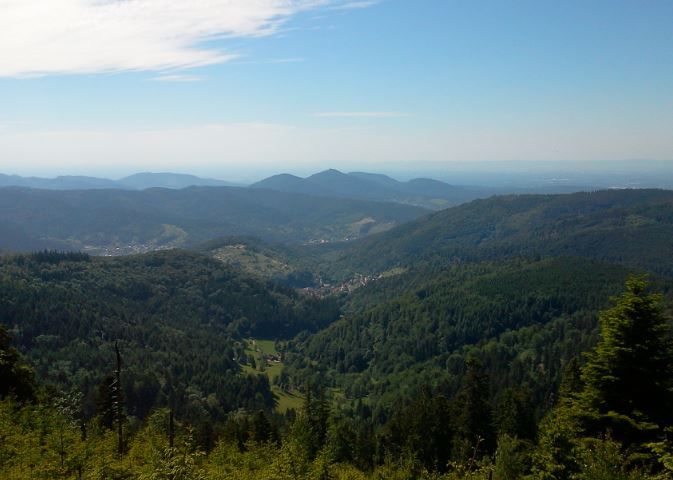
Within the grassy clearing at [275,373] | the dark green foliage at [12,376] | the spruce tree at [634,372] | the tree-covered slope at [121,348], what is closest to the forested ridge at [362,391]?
the spruce tree at [634,372]

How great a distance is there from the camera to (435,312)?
193375mm

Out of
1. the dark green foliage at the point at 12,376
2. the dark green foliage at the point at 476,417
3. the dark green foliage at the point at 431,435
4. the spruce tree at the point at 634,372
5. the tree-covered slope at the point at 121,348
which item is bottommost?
the tree-covered slope at the point at 121,348

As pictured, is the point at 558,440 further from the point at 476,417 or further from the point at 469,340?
the point at 469,340

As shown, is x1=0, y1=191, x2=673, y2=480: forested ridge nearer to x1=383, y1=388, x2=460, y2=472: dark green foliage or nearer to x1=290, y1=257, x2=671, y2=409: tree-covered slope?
x1=383, y1=388, x2=460, y2=472: dark green foliage

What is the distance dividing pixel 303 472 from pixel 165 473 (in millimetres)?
9243

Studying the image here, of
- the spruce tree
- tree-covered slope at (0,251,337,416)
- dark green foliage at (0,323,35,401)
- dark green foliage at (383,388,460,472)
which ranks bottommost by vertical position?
tree-covered slope at (0,251,337,416)

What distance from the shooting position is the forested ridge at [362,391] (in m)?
23.3

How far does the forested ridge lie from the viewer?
76.5ft

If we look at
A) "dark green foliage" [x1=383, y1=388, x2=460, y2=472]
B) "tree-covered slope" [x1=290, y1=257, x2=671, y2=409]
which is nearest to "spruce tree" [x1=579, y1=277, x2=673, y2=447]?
"dark green foliage" [x1=383, y1=388, x2=460, y2=472]

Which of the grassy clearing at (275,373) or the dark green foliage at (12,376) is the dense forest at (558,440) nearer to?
the dark green foliage at (12,376)

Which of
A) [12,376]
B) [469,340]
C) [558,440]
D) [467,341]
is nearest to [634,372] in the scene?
[558,440]

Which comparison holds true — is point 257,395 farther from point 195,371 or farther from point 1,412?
point 1,412

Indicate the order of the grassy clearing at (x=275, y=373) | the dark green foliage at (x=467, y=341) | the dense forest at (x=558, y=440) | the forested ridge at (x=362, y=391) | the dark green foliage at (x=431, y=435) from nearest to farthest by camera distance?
the dense forest at (x=558, y=440)
the forested ridge at (x=362, y=391)
the dark green foliage at (x=431, y=435)
the dark green foliage at (x=467, y=341)
the grassy clearing at (x=275, y=373)

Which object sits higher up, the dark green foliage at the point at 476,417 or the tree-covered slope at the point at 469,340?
the dark green foliage at the point at 476,417
